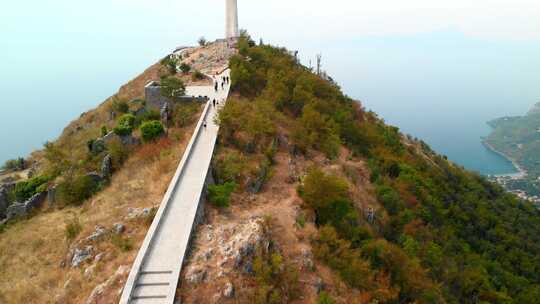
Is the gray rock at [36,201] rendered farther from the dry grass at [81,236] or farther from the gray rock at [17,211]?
the dry grass at [81,236]

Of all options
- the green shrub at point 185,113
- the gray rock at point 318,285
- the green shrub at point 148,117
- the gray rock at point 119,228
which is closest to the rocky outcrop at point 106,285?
the gray rock at point 119,228

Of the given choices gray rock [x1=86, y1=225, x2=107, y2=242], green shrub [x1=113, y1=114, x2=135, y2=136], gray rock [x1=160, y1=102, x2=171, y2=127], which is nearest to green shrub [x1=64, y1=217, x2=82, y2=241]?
gray rock [x1=86, y1=225, x2=107, y2=242]

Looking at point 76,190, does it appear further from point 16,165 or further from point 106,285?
point 16,165

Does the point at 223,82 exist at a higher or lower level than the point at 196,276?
higher

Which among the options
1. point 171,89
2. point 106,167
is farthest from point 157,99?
point 106,167

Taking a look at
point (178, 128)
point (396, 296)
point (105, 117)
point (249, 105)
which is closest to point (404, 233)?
point (396, 296)

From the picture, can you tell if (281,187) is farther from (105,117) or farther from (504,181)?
(504,181)
